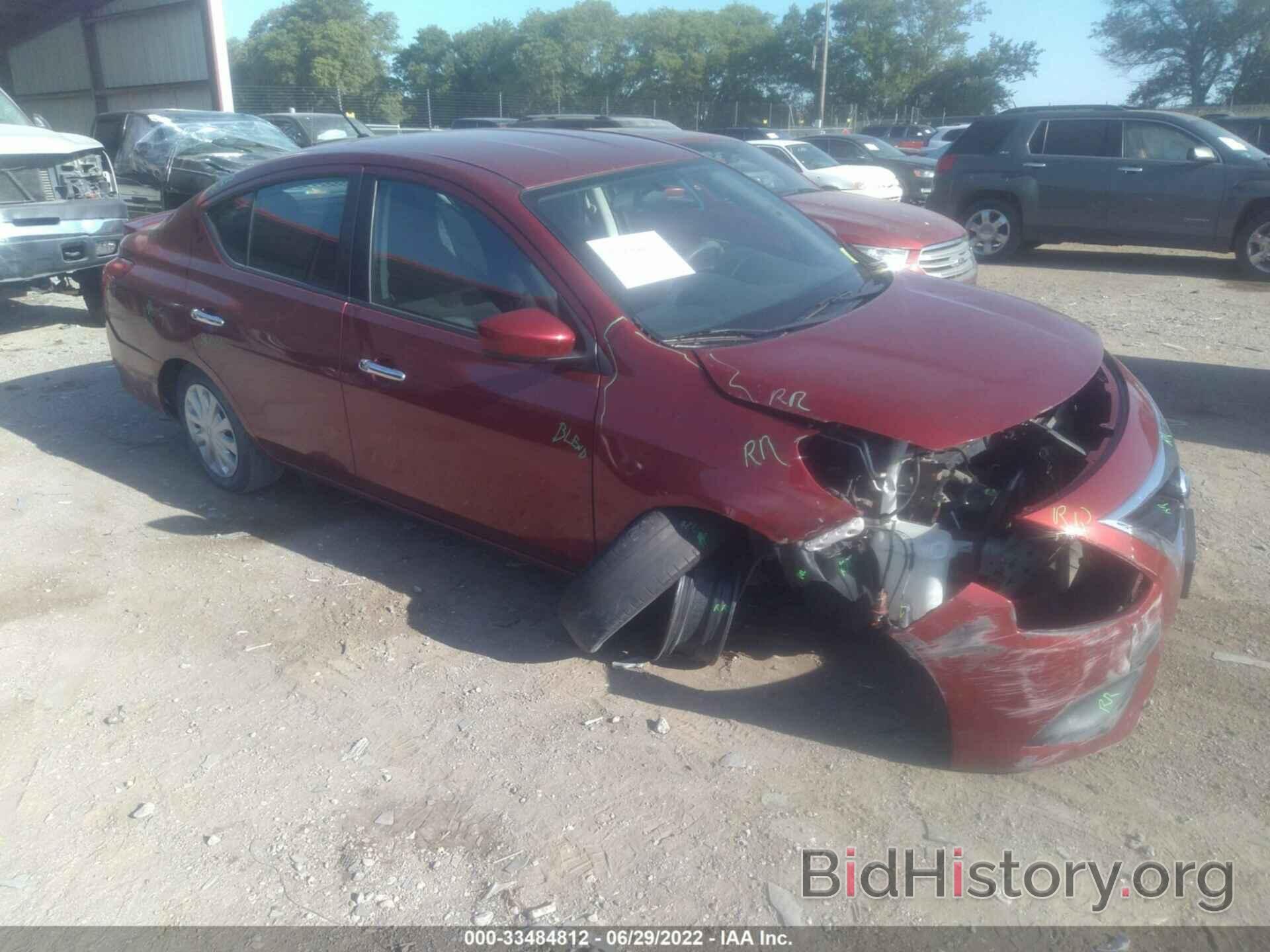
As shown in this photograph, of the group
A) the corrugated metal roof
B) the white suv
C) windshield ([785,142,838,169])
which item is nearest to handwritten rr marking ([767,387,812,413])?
the white suv

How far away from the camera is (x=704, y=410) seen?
124 inches

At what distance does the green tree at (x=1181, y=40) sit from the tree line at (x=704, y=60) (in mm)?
5093

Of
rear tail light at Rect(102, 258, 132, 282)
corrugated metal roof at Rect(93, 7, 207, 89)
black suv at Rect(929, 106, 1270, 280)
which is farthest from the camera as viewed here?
corrugated metal roof at Rect(93, 7, 207, 89)

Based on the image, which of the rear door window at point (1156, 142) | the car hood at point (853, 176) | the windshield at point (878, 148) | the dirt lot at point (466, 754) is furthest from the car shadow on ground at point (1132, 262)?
the dirt lot at point (466, 754)

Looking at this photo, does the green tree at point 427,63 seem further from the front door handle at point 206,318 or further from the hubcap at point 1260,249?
the front door handle at point 206,318

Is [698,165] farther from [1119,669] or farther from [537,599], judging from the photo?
[1119,669]

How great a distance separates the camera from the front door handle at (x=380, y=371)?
386cm

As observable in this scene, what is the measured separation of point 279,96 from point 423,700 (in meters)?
32.2

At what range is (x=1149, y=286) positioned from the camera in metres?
10.4

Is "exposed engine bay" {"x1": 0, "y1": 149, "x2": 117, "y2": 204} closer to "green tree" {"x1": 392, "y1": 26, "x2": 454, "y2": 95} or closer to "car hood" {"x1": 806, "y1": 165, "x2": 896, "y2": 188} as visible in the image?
"car hood" {"x1": 806, "y1": 165, "x2": 896, "y2": 188}

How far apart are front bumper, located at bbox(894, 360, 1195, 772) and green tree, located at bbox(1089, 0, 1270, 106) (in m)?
56.2

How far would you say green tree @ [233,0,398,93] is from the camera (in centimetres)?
6188

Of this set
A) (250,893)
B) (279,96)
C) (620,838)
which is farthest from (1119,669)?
(279,96)

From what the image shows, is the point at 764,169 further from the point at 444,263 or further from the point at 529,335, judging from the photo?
the point at 529,335
